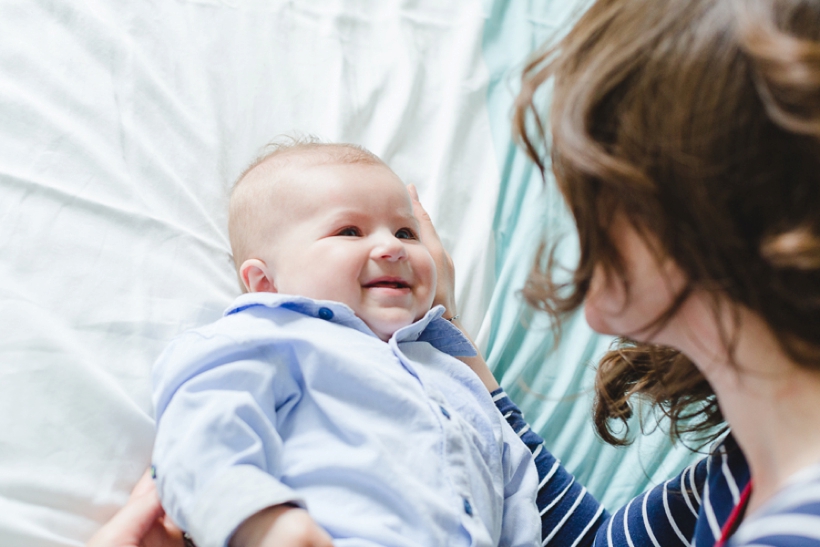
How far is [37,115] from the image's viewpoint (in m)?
0.91

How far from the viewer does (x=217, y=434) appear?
663 millimetres

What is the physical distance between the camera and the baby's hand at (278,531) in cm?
62

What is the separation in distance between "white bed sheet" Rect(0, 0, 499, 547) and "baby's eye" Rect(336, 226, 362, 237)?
0.18m

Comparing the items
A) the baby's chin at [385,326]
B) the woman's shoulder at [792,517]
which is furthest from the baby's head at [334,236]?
the woman's shoulder at [792,517]

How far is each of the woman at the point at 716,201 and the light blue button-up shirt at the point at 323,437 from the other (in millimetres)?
240

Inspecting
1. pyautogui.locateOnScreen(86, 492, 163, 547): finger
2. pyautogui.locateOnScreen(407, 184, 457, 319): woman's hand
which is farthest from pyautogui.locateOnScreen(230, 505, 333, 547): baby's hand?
pyautogui.locateOnScreen(407, 184, 457, 319): woman's hand

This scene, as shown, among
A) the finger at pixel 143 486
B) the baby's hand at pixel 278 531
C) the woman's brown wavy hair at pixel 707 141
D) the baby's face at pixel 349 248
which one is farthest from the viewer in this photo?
the baby's face at pixel 349 248

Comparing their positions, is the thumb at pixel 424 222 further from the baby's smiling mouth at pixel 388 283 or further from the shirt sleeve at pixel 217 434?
the shirt sleeve at pixel 217 434

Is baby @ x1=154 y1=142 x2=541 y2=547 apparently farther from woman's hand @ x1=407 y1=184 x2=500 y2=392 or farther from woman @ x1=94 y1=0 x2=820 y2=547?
woman @ x1=94 y1=0 x2=820 y2=547

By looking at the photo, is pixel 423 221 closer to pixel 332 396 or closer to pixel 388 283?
pixel 388 283

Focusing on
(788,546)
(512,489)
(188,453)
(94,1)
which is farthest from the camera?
(94,1)

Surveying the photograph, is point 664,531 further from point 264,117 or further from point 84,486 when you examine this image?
point 264,117

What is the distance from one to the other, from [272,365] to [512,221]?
605 millimetres

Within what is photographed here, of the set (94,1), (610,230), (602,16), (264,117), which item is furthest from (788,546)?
(94,1)
